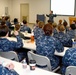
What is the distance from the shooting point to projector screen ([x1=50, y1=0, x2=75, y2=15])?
10678 mm

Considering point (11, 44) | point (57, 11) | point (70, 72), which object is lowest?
point (70, 72)

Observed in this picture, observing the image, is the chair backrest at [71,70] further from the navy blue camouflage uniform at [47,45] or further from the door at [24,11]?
the door at [24,11]

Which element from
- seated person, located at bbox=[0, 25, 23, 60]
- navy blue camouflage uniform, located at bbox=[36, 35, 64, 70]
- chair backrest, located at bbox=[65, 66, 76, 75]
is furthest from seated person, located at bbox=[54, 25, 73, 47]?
chair backrest, located at bbox=[65, 66, 76, 75]

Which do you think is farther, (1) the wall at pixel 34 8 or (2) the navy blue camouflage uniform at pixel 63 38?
(1) the wall at pixel 34 8

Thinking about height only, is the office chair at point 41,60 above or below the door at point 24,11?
below

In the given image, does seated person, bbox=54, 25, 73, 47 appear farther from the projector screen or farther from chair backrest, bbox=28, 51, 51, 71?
the projector screen

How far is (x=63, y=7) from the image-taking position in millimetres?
11125

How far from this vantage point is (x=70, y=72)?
7.29ft

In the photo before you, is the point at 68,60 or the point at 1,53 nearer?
the point at 68,60

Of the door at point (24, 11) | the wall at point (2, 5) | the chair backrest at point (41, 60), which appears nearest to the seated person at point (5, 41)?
the chair backrest at point (41, 60)

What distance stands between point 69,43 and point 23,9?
30.5 feet

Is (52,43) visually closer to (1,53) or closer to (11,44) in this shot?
(11,44)

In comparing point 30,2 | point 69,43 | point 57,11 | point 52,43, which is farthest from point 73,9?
point 52,43

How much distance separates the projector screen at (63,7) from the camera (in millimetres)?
10678
